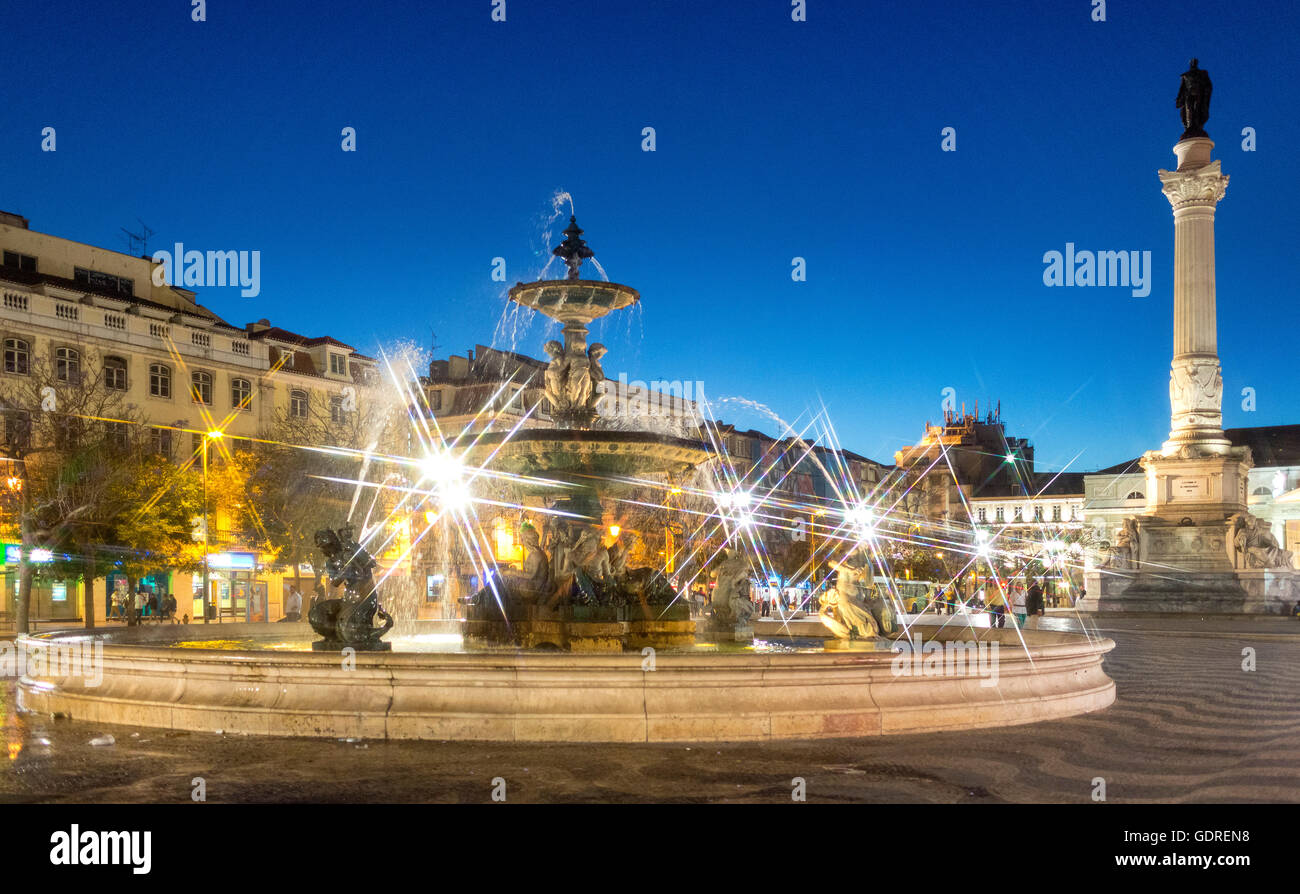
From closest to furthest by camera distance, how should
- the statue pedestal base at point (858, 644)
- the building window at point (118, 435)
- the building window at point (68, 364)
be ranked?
the statue pedestal base at point (858, 644), the building window at point (118, 435), the building window at point (68, 364)

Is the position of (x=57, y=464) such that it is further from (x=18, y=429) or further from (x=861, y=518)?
(x=861, y=518)

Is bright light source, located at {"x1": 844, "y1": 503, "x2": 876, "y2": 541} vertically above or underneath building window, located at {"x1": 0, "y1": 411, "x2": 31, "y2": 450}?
underneath

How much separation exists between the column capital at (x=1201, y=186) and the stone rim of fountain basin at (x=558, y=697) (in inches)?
1328

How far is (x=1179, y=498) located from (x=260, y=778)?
3533 cm

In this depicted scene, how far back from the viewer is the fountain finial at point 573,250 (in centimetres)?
1487

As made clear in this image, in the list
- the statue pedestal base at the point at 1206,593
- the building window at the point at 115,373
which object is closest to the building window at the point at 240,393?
the building window at the point at 115,373

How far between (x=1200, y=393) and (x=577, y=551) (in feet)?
101

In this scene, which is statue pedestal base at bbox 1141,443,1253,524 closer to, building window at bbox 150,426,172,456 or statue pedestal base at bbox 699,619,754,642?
statue pedestal base at bbox 699,619,754,642

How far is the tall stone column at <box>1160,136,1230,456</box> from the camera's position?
37.3m

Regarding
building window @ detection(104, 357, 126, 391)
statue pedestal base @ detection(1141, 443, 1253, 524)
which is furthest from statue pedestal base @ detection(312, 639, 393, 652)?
building window @ detection(104, 357, 126, 391)

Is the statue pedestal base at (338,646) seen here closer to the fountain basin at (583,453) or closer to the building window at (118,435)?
the fountain basin at (583,453)

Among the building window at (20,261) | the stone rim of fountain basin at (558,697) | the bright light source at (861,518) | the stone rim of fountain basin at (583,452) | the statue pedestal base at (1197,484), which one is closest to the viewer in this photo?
the stone rim of fountain basin at (558,697)

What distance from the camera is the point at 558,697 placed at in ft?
28.5
